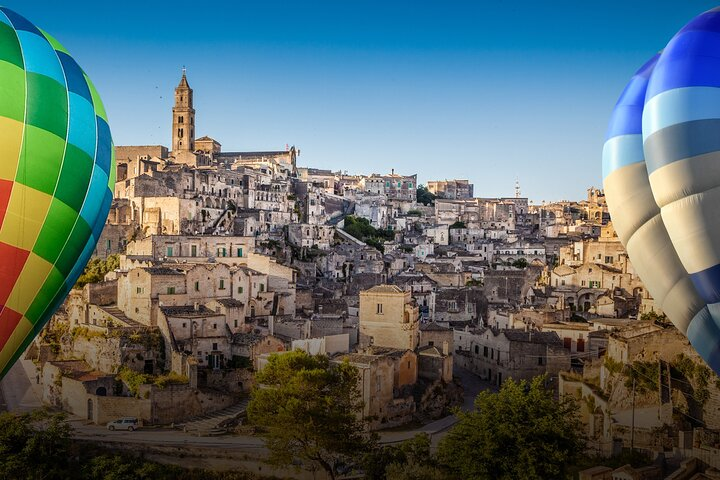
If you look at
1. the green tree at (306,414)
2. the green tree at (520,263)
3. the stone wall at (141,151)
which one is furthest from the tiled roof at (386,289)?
the stone wall at (141,151)

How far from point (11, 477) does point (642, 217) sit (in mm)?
21039

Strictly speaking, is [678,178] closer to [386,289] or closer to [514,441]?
[514,441]

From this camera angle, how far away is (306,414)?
82.0 feet

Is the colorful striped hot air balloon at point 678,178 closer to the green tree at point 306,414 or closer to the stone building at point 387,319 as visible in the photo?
the green tree at point 306,414

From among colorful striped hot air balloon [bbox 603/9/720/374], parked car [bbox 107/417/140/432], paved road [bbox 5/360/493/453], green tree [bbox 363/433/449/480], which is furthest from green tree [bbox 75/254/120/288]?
colorful striped hot air balloon [bbox 603/9/720/374]

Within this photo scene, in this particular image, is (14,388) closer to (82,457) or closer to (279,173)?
(82,457)

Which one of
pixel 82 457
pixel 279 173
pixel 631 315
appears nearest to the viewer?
pixel 82 457

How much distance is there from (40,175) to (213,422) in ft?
53.0

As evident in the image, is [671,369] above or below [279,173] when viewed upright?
below

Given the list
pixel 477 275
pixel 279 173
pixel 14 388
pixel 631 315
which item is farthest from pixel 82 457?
pixel 279 173

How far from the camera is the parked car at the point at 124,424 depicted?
2891 cm

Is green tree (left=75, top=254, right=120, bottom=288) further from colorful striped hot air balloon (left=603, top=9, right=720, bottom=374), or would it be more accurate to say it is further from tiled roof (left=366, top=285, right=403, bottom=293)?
colorful striped hot air balloon (left=603, top=9, right=720, bottom=374)

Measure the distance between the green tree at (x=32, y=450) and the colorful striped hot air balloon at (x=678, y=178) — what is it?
19922 millimetres

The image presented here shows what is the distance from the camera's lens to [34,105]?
1647cm
